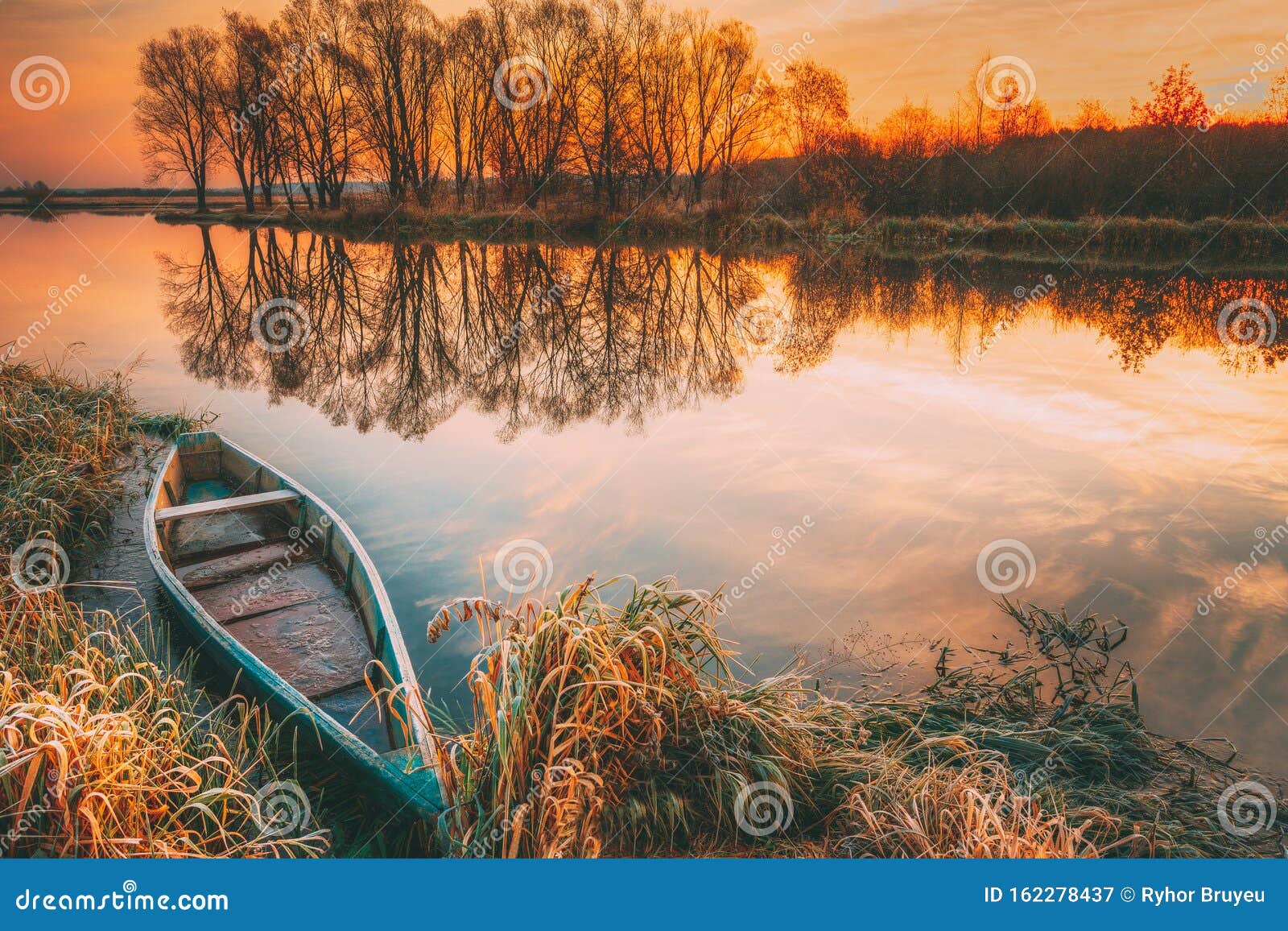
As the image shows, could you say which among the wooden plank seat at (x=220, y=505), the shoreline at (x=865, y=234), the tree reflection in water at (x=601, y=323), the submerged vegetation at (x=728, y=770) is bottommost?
the submerged vegetation at (x=728, y=770)

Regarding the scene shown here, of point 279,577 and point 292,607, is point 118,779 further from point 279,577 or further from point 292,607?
point 279,577

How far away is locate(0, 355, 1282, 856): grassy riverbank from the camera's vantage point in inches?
133

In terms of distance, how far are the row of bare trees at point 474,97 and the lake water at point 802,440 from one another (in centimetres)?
2084

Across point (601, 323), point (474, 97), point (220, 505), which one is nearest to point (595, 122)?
point (474, 97)

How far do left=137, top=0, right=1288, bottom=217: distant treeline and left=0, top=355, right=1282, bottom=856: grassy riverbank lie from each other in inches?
1095

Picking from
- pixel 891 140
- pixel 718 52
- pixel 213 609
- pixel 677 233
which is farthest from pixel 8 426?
pixel 718 52

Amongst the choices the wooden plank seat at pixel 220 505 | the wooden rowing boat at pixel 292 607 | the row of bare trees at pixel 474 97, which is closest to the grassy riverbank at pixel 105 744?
the wooden rowing boat at pixel 292 607

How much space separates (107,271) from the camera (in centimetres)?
2834

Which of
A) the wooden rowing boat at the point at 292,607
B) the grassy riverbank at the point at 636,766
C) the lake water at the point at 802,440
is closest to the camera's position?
the grassy riverbank at the point at 636,766

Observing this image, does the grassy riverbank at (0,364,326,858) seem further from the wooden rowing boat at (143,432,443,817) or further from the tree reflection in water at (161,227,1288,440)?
the tree reflection in water at (161,227,1288,440)

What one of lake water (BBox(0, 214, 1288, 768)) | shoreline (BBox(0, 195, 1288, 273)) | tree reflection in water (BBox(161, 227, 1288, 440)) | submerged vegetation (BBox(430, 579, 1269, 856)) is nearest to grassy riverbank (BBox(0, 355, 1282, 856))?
submerged vegetation (BBox(430, 579, 1269, 856))

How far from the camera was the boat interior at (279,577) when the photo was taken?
545 centimetres

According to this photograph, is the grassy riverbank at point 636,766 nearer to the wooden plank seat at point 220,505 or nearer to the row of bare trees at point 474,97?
the wooden plank seat at point 220,505

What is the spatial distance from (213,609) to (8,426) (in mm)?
4618
